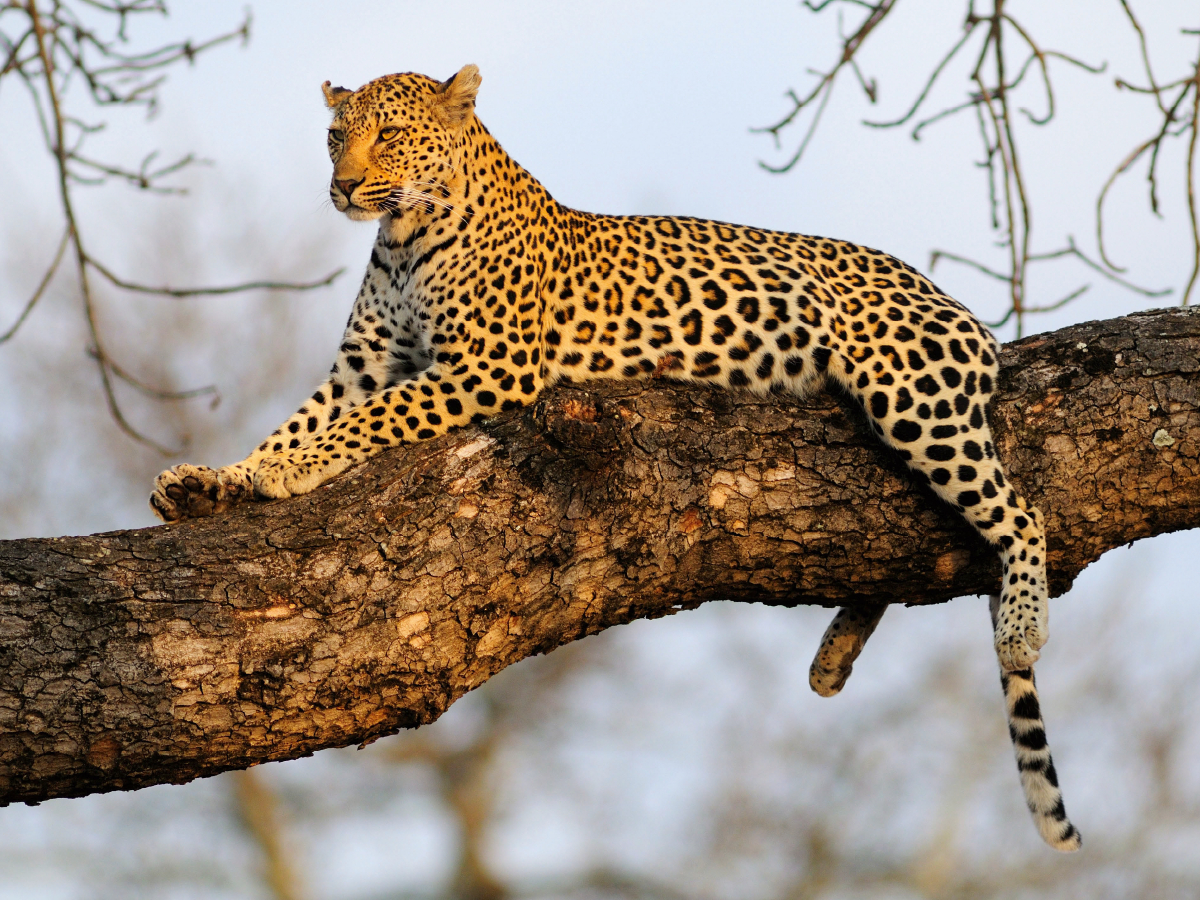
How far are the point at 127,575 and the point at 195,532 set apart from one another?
15.4 inches

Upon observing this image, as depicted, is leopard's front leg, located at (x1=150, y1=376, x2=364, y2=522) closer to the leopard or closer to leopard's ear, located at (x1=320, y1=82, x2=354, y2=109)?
the leopard

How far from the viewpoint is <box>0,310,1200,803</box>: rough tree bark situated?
5.14 metres

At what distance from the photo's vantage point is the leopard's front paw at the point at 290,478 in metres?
6.02

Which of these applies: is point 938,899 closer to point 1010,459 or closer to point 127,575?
point 1010,459

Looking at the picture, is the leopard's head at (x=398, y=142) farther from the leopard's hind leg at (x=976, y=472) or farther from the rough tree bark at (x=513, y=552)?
the leopard's hind leg at (x=976, y=472)

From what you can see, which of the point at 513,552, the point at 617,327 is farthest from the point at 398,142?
the point at 513,552

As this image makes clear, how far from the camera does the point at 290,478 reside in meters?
6.04

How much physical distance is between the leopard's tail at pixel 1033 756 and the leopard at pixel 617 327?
0.01 m

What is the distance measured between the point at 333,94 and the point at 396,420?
2433 mm

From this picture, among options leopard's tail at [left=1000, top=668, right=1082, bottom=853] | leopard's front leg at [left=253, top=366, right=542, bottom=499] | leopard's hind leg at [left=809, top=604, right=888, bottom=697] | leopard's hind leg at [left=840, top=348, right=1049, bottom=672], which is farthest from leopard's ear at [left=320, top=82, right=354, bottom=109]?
leopard's tail at [left=1000, top=668, right=1082, bottom=853]

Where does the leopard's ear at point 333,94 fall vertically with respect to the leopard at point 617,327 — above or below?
above

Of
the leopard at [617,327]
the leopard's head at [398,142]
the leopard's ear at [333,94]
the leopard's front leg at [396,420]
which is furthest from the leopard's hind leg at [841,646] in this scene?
the leopard's ear at [333,94]

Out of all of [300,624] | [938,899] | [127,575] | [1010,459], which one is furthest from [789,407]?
[938,899]

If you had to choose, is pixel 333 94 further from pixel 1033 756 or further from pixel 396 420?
pixel 1033 756
